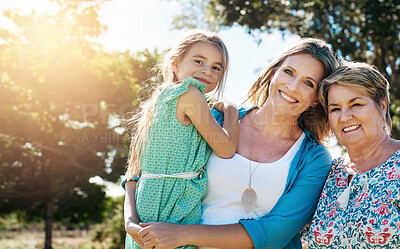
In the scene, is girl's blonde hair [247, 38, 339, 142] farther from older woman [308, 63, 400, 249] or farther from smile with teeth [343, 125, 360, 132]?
smile with teeth [343, 125, 360, 132]

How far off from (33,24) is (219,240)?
12.6 metres

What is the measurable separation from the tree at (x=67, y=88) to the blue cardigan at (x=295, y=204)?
862 cm

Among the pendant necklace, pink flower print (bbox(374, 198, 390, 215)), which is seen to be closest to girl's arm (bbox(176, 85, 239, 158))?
the pendant necklace

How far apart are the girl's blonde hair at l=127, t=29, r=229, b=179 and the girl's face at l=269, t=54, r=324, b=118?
21.8 inches

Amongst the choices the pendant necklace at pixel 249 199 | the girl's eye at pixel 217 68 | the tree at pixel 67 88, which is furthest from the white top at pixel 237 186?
the tree at pixel 67 88

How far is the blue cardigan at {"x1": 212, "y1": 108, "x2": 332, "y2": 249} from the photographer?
2.53 metres

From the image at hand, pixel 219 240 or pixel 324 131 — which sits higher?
pixel 324 131

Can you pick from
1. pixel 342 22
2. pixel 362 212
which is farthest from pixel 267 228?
pixel 342 22

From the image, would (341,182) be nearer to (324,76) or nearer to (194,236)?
(324,76)

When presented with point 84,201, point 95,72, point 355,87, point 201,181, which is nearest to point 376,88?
point 355,87

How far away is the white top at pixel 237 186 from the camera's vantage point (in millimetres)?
2697

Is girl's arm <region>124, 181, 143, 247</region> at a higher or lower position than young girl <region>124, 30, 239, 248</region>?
lower

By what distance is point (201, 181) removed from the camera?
2.67 m

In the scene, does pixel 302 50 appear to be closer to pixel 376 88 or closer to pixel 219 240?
pixel 376 88
